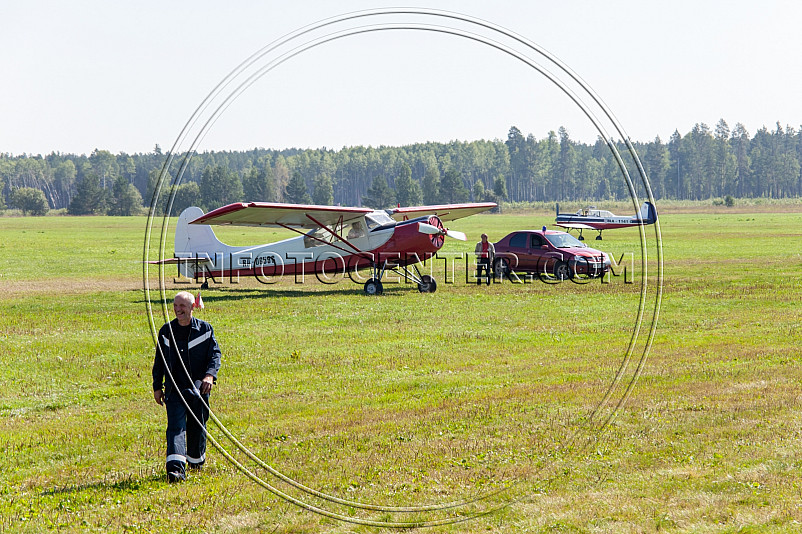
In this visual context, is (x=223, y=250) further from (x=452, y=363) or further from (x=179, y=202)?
(x=179, y=202)

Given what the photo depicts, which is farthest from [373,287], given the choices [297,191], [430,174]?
[430,174]

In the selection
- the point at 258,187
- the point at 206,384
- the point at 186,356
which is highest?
the point at 258,187

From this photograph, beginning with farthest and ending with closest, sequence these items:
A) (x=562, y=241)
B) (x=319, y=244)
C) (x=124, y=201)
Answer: (x=124, y=201) → (x=562, y=241) → (x=319, y=244)

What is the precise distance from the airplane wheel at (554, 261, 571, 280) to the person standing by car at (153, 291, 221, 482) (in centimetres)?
1901

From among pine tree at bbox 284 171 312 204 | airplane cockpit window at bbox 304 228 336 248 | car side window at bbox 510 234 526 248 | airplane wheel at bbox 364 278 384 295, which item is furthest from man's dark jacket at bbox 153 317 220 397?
pine tree at bbox 284 171 312 204

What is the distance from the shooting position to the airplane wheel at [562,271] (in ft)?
80.4

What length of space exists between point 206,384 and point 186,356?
1.06 ft

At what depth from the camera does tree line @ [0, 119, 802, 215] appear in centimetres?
8319

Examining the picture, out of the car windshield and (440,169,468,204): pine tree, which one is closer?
the car windshield

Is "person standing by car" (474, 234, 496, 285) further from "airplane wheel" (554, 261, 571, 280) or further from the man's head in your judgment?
the man's head

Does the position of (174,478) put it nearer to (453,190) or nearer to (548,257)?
(548,257)

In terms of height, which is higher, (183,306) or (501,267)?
(183,306)

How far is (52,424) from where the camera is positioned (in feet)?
29.2

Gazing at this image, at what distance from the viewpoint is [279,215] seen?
21.5 meters
